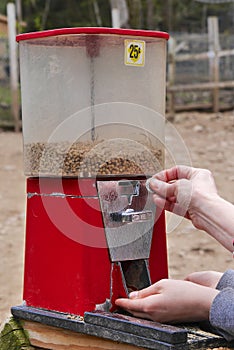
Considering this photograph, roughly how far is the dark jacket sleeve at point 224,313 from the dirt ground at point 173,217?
315mm

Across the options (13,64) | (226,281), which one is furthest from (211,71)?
(226,281)

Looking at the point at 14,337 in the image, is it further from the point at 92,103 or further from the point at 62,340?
the point at 92,103

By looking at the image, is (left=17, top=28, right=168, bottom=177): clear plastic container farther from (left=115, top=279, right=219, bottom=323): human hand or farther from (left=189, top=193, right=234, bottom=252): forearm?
(left=115, top=279, right=219, bottom=323): human hand

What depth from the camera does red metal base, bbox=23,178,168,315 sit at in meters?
2.03

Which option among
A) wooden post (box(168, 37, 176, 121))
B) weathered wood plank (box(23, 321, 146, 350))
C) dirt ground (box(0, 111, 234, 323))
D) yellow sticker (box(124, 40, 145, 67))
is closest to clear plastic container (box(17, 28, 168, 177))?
yellow sticker (box(124, 40, 145, 67))

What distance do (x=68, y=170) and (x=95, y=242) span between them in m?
0.21

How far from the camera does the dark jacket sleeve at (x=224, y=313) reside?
185 centimetres

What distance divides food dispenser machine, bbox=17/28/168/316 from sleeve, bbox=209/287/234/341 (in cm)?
27

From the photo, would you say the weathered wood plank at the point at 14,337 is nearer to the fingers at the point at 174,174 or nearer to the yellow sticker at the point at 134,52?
the fingers at the point at 174,174

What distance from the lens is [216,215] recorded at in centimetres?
194

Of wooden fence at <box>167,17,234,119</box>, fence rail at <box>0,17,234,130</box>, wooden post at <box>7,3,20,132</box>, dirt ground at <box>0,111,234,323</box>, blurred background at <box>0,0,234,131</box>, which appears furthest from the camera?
wooden fence at <box>167,17,234,119</box>

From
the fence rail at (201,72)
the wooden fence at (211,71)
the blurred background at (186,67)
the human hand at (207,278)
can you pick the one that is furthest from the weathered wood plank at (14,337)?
the wooden fence at (211,71)

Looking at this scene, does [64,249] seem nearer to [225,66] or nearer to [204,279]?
[204,279]

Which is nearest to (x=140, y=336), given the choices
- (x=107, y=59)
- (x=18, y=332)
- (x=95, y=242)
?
(x=95, y=242)
